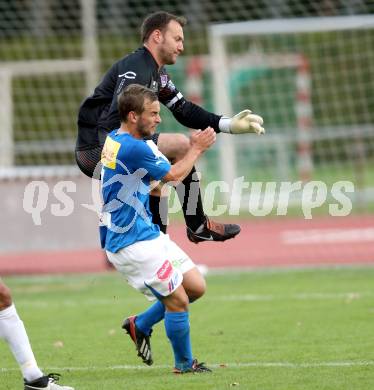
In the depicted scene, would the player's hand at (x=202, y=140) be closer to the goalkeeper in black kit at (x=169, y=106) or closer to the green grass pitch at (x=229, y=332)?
the goalkeeper in black kit at (x=169, y=106)

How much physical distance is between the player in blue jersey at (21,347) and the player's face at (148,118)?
4.86 ft

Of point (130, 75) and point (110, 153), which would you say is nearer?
point (110, 153)

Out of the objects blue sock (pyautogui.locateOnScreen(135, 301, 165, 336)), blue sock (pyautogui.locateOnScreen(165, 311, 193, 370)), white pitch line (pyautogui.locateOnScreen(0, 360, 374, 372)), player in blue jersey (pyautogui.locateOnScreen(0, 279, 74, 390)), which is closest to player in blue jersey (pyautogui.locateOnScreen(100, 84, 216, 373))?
blue sock (pyautogui.locateOnScreen(165, 311, 193, 370))

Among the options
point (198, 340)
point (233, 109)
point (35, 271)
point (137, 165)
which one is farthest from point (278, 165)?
point (137, 165)

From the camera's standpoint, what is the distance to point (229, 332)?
10.0 meters

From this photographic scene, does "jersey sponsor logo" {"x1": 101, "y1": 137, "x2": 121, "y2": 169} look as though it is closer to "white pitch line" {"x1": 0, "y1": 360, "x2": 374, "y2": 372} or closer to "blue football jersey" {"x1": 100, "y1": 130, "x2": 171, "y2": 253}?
"blue football jersey" {"x1": 100, "y1": 130, "x2": 171, "y2": 253}

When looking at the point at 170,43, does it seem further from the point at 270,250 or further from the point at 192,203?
the point at 270,250

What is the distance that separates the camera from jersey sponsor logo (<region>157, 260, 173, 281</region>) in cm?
745

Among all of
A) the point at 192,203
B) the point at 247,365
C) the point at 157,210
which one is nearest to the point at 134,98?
the point at 157,210

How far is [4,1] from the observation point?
21.9 metres

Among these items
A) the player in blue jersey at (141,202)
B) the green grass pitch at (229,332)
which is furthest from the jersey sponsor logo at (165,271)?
the green grass pitch at (229,332)

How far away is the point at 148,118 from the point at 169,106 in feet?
4.41

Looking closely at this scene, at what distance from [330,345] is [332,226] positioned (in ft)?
38.6

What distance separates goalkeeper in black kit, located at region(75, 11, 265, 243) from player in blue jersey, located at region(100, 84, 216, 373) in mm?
595
